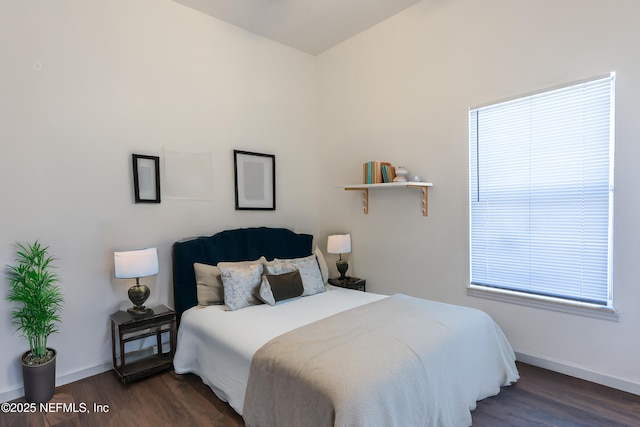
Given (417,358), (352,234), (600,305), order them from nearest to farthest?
(417,358) → (600,305) → (352,234)

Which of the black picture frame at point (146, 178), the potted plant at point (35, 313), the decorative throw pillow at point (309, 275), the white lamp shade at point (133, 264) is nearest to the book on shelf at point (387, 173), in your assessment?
the decorative throw pillow at point (309, 275)

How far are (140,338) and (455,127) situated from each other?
328cm

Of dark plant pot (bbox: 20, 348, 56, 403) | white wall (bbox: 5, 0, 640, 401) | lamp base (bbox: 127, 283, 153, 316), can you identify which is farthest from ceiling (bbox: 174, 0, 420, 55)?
dark plant pot (bbox: 20, 348, 56, 403)

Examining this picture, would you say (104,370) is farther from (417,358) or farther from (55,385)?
(417,358)

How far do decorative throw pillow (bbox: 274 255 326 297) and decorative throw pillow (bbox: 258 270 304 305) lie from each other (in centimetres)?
15

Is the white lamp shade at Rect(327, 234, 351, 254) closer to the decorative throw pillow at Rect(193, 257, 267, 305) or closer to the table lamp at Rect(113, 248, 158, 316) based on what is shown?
the decorative throw pillow at Rect(193, 257, 267, 305)

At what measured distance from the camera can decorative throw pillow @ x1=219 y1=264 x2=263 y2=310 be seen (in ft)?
9.08

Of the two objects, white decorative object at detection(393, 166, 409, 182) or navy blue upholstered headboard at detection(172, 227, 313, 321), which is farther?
white decorative object at detection(393, 166, 409, 182)

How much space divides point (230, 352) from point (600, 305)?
261cm

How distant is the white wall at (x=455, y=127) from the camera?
7.48ft

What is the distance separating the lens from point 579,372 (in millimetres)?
2477

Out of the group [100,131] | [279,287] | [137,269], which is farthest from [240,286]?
[100,131]

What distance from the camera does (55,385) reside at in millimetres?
2541

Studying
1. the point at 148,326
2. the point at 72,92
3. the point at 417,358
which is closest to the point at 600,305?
the point at 417,358
